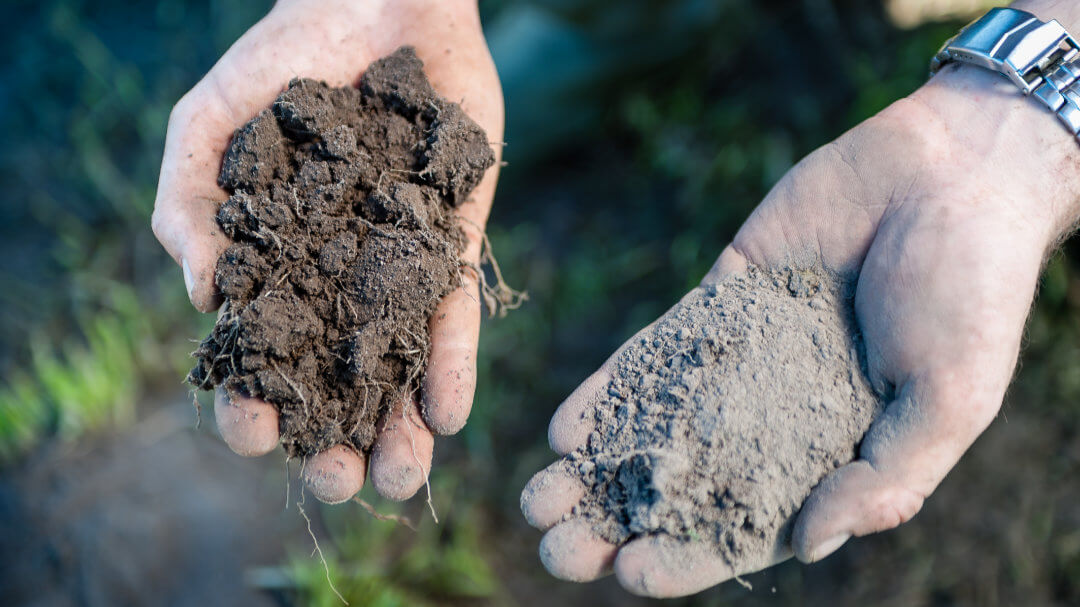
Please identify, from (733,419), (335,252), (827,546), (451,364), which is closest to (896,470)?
(827,546)

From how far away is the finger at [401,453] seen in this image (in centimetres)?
160

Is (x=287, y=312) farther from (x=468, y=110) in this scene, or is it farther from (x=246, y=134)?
(x=468, y=110)

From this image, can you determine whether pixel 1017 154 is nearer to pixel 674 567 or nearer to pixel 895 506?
pixel 895 506

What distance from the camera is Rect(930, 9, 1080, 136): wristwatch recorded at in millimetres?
1614

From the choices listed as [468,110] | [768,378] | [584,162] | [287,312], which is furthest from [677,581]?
[584,162]

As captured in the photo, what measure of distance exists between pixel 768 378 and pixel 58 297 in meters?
2.85

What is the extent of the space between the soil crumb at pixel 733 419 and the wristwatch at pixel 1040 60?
2.05 feet

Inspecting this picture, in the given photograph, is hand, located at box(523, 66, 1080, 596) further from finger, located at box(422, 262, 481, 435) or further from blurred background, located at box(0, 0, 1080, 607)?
blurred background, located at box(0, 0, 1080, 607)

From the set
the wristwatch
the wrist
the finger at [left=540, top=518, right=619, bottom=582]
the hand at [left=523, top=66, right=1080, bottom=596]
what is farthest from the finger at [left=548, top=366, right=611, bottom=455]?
the wristwatch

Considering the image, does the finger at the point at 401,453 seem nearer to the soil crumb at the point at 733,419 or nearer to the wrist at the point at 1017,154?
the soil crumb at the point at 733,419

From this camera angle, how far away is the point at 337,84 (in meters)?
2.00

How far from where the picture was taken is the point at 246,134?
1.76m

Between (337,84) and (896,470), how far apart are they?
1.71 meters

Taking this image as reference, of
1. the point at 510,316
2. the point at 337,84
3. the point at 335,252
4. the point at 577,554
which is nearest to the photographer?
the point at 577,554
